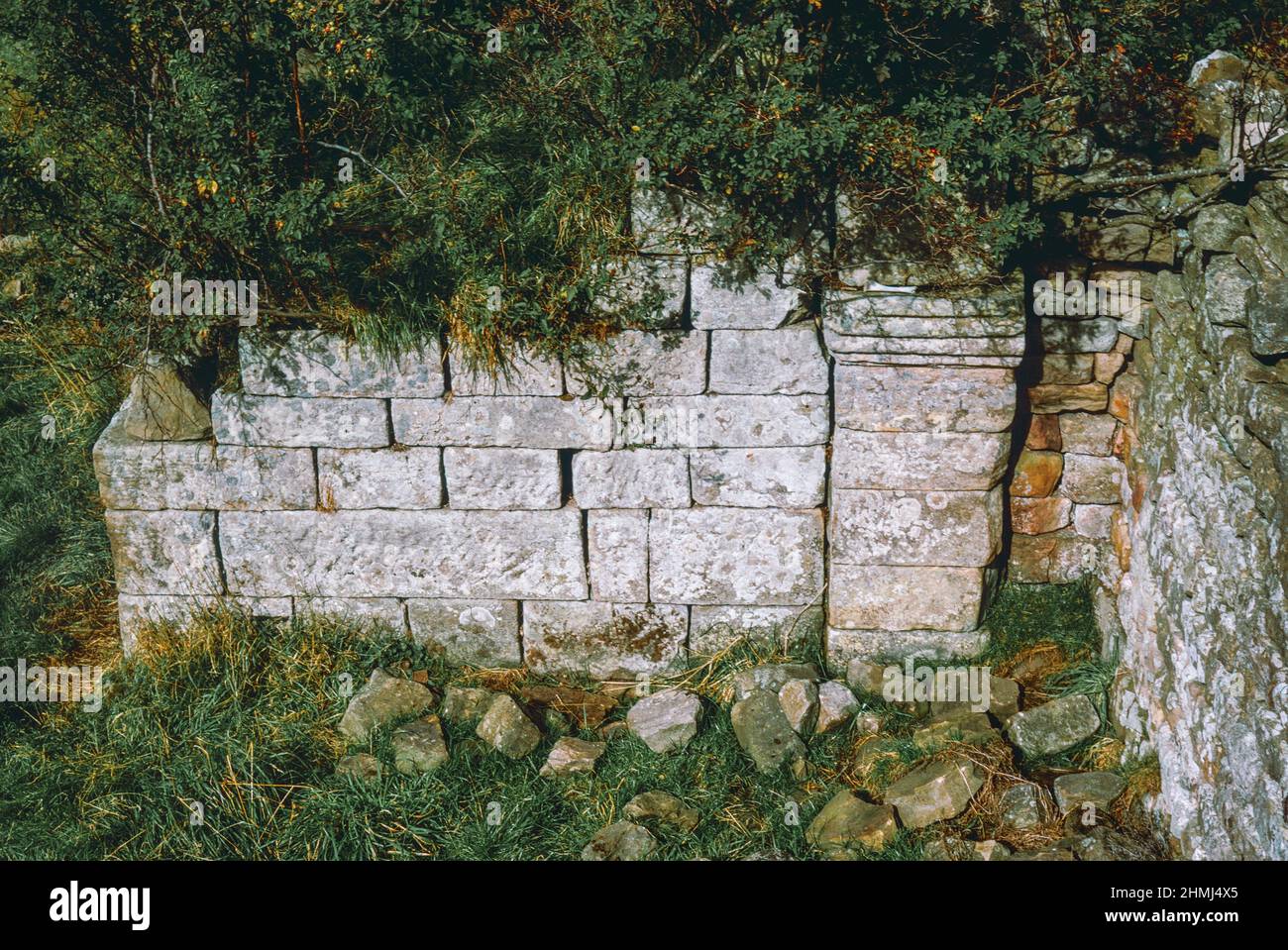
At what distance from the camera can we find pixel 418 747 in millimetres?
5520

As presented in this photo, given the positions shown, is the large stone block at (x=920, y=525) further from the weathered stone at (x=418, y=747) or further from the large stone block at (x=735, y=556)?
the weathered stone at (x=418, y=747)

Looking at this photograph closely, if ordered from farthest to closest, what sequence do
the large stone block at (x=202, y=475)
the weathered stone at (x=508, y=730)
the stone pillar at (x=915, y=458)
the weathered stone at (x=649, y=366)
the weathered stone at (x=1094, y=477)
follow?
the large stone block at (x=202, y=475) < the weathered stone at (x=1094, y=477) < the weathered stone at (x=649, y=366) < the weathered stone at (x=508, y=730) < the stone pillar at (x=915, y=458)

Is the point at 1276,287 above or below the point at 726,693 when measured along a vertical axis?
above

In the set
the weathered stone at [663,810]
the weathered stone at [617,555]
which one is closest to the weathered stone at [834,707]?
the weathered stone at [663,810]

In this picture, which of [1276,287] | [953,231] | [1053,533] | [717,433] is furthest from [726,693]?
[1276,287]

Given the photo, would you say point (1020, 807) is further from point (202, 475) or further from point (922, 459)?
point (202, 475)

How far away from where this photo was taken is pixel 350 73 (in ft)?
19.2

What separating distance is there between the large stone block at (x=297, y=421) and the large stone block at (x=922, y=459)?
238 centimetres

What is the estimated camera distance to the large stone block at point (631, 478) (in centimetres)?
586

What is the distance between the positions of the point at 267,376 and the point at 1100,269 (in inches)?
164

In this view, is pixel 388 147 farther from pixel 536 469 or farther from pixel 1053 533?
pixel 1053 533

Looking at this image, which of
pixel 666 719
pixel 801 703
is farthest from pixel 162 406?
pixel 801 703
